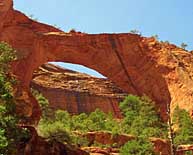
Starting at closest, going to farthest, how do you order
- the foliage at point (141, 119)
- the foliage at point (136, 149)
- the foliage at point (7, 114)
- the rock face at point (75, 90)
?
the foliage at point (7, 114)
the foliage at point (136, 149)
the foliage at point (141, 119)
the rock face at point (75, 90)

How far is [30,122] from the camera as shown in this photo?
1794 cm

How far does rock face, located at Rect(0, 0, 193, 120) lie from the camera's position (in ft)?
101

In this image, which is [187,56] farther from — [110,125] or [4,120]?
[4,120]

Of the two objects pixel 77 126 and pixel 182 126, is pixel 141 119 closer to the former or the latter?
pixel 182 126

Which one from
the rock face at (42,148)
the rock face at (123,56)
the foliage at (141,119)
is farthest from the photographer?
the rock face at (123,56)

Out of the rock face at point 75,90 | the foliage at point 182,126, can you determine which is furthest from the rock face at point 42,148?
the rock face at point 75,90

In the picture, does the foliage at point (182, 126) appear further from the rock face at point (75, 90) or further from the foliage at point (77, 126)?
the rock face at point (75, 90)

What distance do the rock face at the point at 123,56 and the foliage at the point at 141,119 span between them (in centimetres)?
213

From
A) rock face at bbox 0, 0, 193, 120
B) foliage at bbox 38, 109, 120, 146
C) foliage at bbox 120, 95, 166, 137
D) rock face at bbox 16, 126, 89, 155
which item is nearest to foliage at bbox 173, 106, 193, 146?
foliage at bbox 120, 95, 166, 137

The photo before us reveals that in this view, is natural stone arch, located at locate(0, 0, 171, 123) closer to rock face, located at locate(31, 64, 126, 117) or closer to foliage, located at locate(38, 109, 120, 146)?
foliage, located at locate(38, 109, 120, 146)

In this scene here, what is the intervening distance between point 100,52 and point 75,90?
1289 centimetres

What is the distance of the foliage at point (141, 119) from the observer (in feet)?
87.6

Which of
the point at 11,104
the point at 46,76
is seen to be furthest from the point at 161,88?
the point at 11,104

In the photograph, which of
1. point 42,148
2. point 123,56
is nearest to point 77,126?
point 123,56
